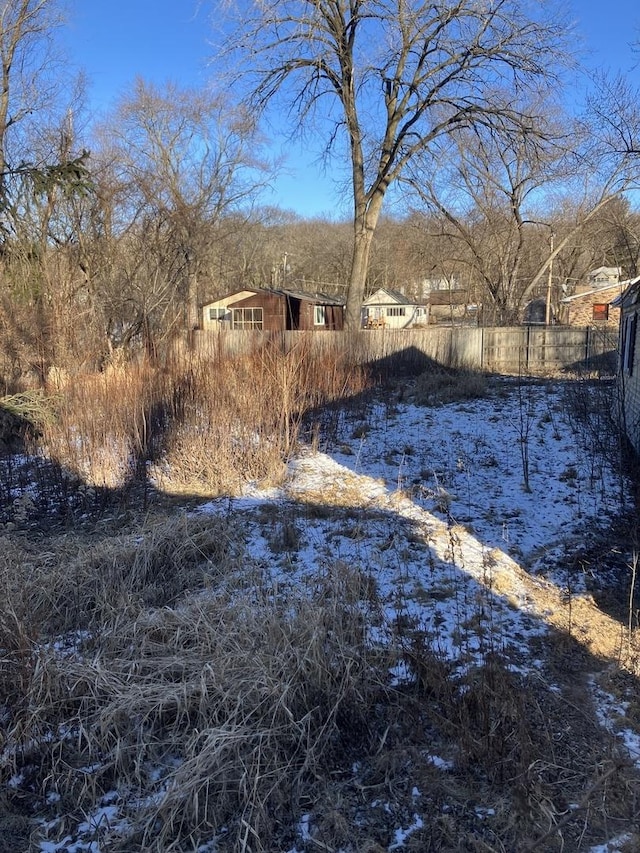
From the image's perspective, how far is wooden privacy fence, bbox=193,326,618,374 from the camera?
14547 millimetres

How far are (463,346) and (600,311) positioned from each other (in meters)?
19.1

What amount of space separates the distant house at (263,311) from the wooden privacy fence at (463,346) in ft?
41.6

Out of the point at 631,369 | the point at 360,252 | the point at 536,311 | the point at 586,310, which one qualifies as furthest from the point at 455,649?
the point at 536,311

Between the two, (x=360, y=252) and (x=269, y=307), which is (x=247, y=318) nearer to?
(x=269, y=307)

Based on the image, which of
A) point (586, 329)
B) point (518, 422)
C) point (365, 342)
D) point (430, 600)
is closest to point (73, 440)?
point (430, 600)

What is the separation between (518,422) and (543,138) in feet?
42.9

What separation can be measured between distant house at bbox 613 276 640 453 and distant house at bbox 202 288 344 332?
22.2 metres

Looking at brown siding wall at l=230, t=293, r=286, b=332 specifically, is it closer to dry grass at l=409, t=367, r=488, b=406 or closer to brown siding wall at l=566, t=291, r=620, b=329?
brown siding wall at l=566, t=291, r=620, b=329

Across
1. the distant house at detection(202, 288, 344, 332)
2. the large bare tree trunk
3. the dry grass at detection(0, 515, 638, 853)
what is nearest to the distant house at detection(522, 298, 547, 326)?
the distant house at detection(202, 288, 344, 332)

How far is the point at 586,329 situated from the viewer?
20.7 m

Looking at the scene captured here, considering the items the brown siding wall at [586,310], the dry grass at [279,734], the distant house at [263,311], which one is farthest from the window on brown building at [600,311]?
the dry grass at [279,734]

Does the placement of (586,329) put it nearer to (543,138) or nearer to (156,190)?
(543,138)

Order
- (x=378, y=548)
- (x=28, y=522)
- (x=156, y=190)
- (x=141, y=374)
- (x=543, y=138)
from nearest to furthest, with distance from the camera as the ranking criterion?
(x=378, y=548) < (x=28, y=522) < (x=141, y=374) < (x=543, y=138) < (x=156, y=190)

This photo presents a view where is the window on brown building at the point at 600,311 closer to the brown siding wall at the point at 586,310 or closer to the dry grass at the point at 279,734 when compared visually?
the brown siding wall at the point at 586,310
